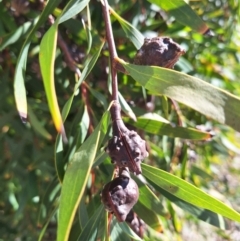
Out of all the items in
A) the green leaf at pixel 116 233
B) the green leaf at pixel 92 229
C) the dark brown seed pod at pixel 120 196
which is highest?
the dark brown seed pod at pixel 120 196

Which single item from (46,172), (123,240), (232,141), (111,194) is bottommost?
(232,141)

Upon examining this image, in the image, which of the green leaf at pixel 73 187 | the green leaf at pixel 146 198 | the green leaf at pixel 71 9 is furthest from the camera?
the green leaf at pixel 146 198

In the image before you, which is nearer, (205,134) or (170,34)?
(205,134)

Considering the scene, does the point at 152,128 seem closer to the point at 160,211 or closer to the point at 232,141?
the point at 160,211

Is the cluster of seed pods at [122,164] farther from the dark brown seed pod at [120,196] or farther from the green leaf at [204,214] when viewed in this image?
→ the green leaf at [204,214]

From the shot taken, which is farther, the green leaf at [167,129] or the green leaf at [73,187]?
the green leaf at [167,129]

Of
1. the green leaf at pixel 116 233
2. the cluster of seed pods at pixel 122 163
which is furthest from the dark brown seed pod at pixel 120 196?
the green leaf at pixel 116 233

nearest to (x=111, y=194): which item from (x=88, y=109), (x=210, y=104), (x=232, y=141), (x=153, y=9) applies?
(x=210, y=104)

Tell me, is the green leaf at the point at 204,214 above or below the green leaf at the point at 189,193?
below

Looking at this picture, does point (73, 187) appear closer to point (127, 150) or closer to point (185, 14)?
point (127, 150)
